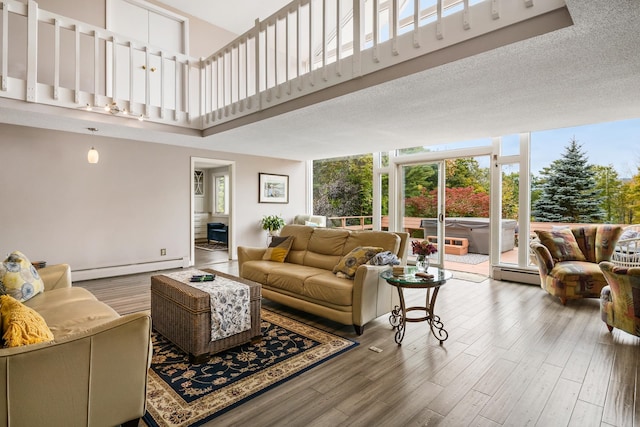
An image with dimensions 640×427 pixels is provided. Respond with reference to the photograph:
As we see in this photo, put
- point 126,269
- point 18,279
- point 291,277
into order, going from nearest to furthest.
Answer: point 18,279 < point 291,277 < point 126,269

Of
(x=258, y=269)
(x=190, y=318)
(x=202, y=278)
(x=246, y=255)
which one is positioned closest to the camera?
(x=190, y=318)

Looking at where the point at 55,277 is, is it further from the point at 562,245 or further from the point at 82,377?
the point at 562,245

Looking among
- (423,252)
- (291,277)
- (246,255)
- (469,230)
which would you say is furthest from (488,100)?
(469,230)

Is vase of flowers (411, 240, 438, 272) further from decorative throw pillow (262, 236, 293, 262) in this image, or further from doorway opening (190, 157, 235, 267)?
doorway opening (190, 157, 235, 267)

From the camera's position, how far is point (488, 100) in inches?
138

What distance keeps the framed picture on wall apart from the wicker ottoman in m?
4.65

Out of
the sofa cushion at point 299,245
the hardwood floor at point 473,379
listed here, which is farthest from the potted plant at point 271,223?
the hardwood floor at point 473,379

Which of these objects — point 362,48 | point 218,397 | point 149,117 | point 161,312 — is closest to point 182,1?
point 149,117

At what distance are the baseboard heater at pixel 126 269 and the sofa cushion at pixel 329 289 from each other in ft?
12.2

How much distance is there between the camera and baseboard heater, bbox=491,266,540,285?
514cm

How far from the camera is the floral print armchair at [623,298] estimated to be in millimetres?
2791

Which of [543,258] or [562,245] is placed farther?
[562,245]

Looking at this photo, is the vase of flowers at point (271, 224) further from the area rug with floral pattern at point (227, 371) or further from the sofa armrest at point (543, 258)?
the sofa armrest at point (543, 258)

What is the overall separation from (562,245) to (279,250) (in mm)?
3932
